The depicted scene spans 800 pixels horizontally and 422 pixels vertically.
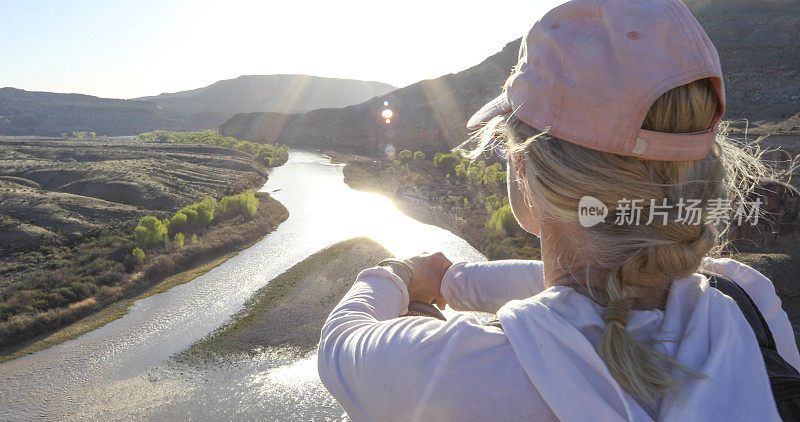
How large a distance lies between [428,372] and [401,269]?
0.65 metres

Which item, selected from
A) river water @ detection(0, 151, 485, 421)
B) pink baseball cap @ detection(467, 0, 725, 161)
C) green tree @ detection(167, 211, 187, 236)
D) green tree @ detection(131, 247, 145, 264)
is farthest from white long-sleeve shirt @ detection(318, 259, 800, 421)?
green tree @ detection(167, 211, 187, 236)

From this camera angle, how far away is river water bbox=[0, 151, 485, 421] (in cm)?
809

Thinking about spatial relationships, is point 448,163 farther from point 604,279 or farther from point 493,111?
point 604,279

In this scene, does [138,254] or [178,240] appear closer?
[138,254]

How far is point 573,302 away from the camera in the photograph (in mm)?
985

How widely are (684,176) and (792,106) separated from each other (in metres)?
39.9

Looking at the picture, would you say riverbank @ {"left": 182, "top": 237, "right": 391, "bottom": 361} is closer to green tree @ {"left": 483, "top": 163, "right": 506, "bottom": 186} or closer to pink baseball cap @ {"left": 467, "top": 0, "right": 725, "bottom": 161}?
pink baseball cap @ {"left": 467, "top": 0, "right": 725, "bottom": 161}

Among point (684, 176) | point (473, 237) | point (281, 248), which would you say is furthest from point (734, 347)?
point (281, 248)

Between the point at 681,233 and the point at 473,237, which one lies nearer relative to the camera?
the point at 681,233

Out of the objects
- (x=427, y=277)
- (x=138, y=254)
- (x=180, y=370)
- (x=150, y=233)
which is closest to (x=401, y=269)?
(x=427, y=277)

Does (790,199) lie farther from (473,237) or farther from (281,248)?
(281,248)

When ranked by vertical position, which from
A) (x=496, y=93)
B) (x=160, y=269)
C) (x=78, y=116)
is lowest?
(x=160, y=269)

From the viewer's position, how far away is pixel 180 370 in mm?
9391

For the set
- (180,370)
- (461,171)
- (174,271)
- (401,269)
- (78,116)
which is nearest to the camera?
(401,269)
